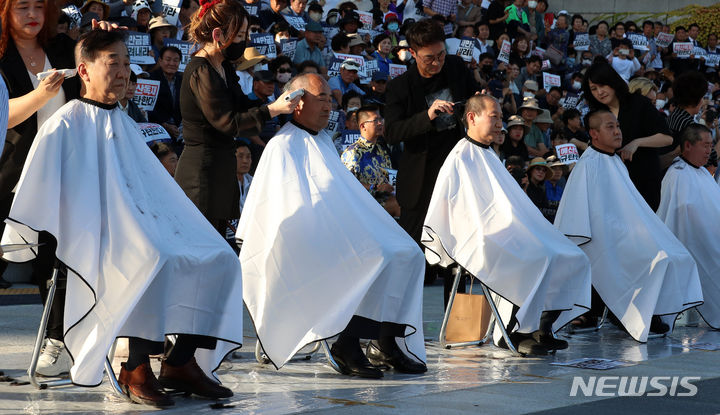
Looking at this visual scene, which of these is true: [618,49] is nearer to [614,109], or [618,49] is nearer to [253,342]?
[614,109]

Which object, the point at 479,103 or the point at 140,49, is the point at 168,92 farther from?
the point at 479,103

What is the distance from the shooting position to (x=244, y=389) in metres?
4.76

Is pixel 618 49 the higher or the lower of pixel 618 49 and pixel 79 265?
the higher

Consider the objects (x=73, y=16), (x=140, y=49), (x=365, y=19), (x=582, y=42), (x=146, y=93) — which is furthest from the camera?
(x=582, y=42)

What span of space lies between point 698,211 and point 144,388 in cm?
506

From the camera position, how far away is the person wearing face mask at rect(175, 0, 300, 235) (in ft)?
17.3

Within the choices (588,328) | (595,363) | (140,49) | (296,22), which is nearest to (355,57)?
(296,22)

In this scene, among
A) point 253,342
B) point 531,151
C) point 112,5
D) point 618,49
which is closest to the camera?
point 253,342

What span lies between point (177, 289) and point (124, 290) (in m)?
0.23

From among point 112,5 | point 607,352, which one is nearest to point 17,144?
point 607,352

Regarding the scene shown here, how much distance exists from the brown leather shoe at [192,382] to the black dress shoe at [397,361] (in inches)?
45.3

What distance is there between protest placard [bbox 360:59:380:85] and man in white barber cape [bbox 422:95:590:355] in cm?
743

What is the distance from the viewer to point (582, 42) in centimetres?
2127

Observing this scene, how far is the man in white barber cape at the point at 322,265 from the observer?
509 cm
